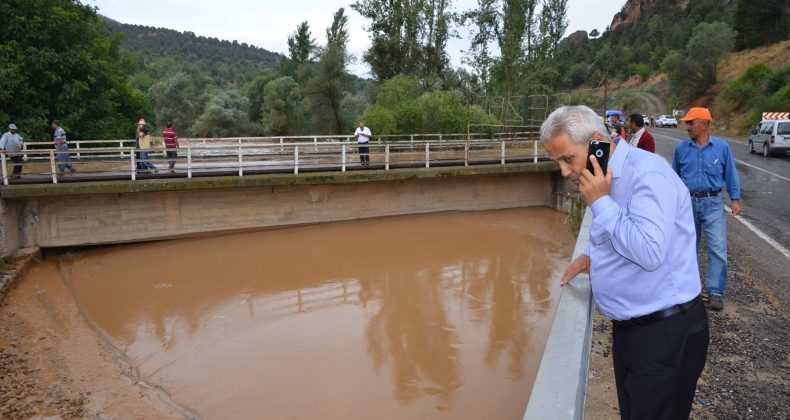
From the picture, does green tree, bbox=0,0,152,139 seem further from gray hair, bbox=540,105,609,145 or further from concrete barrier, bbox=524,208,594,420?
concrete barrier, bbox=524,208,594,420

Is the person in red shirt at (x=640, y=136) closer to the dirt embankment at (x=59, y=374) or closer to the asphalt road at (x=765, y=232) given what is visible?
the asphalt road at (x=765, y=232)

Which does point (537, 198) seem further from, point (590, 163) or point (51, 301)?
point (590, 163)

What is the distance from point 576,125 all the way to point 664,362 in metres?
0.97

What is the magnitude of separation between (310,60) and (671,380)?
54714 mm

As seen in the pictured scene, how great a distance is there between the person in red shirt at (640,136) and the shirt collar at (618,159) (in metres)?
5.25

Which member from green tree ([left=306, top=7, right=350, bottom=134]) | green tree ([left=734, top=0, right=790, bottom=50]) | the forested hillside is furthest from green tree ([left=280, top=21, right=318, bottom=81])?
green tree ([left=734, top=0, right=790, bottom=50])

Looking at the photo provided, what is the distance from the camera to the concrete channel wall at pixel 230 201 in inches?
521

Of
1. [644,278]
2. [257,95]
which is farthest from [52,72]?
[257,95]

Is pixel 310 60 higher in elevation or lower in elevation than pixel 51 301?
higher

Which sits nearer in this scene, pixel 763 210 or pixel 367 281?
pixel 763 210

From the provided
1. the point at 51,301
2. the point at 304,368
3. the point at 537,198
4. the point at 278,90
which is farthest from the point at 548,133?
the point at 278,90

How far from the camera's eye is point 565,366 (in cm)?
170

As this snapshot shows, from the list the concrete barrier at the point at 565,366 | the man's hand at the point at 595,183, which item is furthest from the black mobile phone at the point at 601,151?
the concrete barrier at the point at 565,366

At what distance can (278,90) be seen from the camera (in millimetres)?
44062
